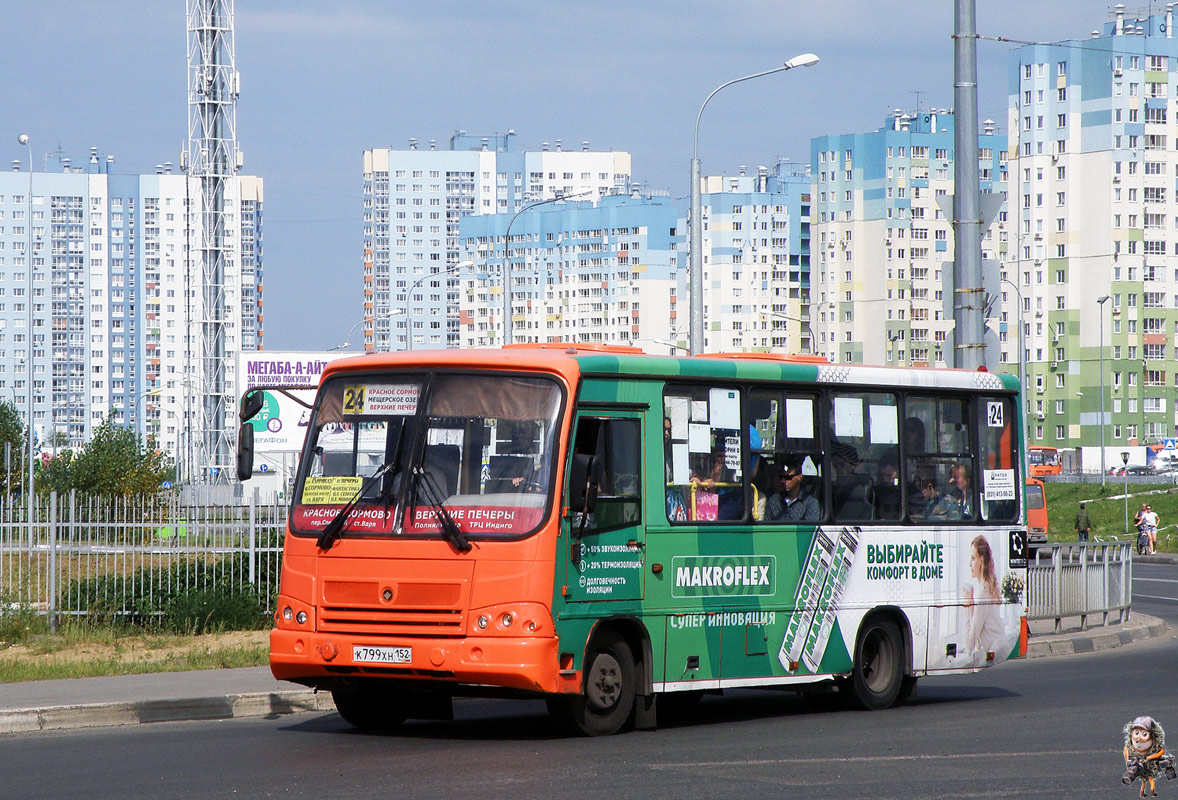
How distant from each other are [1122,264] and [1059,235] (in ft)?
17.9

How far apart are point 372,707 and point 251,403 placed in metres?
2.46

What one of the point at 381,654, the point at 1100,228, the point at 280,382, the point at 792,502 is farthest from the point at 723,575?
the point at 1100,228

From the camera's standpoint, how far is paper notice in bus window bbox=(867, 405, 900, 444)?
13523 mm

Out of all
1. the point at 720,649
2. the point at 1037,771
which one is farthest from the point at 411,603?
the point at 1037,771

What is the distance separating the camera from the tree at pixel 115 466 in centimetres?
5497

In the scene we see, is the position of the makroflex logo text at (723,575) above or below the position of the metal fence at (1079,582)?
above

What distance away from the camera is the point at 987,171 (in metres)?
143

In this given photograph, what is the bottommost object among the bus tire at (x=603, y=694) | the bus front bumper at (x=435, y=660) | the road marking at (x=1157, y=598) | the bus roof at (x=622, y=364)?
the road marking at (x=1157, y=598)

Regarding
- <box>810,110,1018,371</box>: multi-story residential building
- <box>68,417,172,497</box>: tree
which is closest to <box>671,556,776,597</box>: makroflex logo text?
<box>68,417,172,497</box>: tree

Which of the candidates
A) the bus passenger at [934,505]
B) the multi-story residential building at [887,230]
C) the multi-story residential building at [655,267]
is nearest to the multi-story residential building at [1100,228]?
the multi-story residential building at [887,230]

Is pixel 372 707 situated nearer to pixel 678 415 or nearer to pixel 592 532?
pixel 592 532

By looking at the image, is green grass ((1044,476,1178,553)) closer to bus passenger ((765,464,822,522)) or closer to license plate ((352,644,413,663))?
bus passenger ((765,464,822,522))

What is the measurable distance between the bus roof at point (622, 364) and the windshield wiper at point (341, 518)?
783 mm

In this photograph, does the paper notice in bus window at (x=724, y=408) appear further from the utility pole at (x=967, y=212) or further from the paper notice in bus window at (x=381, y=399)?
the utility pole at (x=967, y=212)
